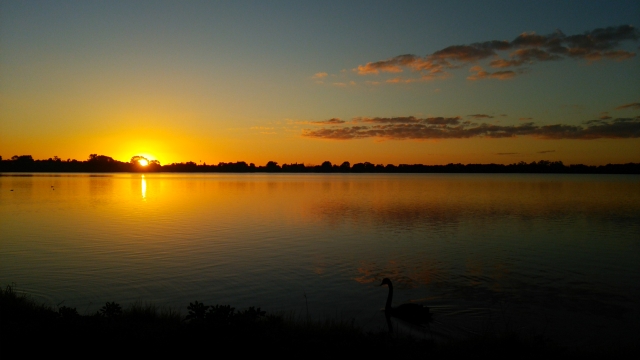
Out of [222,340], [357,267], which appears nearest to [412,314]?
[222,340]

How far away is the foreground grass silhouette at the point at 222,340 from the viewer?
632 centimetres

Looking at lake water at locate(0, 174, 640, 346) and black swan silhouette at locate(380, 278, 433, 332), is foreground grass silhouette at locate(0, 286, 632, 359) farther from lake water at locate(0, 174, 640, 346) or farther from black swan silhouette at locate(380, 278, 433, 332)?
lake water at locate(0, 174, 640, 346)

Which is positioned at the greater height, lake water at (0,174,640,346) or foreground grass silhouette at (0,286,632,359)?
foreground grass silhouette at (0,286,632,359)

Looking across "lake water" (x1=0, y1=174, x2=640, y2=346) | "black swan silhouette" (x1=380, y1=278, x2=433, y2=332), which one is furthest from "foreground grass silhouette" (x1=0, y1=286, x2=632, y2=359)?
"lake water" (x1=0, y1=174, x2=640, y2=346)

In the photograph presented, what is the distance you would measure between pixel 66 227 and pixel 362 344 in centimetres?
2239

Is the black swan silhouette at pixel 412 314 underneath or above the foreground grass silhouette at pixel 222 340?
underneath

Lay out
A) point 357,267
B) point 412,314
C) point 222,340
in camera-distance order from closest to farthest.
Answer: point 222,340 → point 412,314 → point 357,267

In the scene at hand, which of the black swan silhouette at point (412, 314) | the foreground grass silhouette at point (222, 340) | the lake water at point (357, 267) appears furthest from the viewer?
the lake water at point (357, 267)

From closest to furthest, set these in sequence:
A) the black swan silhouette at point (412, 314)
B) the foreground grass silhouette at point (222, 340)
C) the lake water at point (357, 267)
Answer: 1. the foreground grass silhouette at point (222, 340)
2. the black swan silhouette at point (412, 314)
3. the lake water at point (357, 267)

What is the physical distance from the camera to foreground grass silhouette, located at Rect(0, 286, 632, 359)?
20.7ft

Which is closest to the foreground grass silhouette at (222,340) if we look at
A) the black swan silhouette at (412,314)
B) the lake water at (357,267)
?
the black swan silhouette at (412,314)

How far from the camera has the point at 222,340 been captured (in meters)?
6.44

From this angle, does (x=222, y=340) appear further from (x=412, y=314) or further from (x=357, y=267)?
(x=357, y=267)

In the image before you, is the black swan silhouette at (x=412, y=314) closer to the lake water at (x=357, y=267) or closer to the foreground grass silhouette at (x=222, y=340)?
the lake water at (x=357, y=267)
